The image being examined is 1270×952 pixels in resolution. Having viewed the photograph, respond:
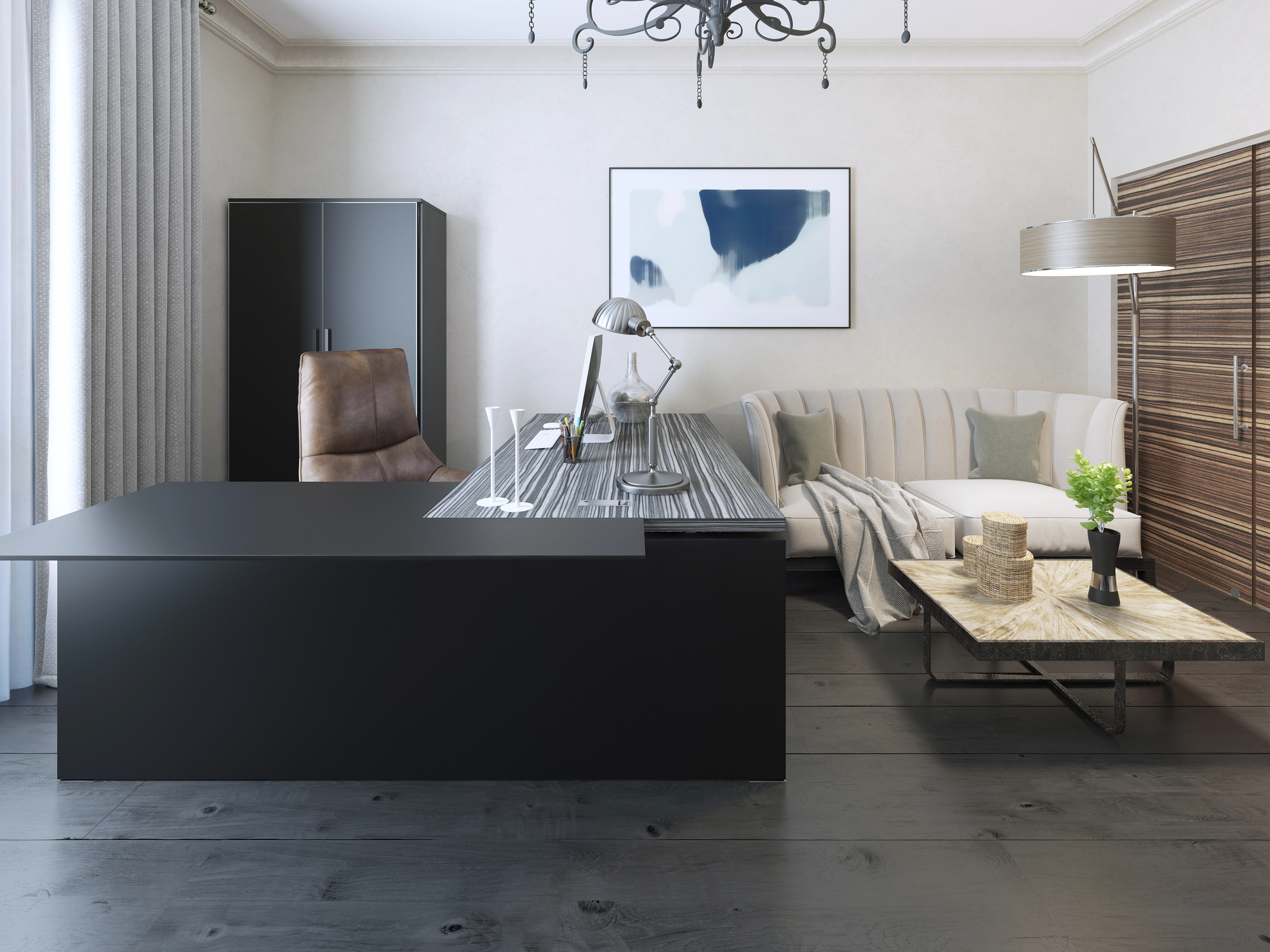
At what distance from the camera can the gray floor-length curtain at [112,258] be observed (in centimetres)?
275

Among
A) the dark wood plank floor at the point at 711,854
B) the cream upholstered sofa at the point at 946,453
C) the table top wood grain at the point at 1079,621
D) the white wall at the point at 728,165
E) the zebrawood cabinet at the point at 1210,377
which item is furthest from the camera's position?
the white wall at the point at 728,165

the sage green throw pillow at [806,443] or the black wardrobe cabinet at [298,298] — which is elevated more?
the black wardrobe cabinet at [298,298]

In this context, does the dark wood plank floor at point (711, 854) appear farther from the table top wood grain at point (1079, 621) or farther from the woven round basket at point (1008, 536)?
the woven round basket at point (1008, 536)

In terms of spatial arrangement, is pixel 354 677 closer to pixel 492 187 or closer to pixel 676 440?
pixel 676 440

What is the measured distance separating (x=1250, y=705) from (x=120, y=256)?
396cm

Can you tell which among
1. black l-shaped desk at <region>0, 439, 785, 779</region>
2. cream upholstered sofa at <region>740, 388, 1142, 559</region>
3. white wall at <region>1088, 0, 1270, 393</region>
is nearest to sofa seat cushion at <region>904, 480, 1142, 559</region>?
cream upholstered sofa at <region>740, 388, 1142, 559</region>

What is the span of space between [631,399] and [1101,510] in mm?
1857

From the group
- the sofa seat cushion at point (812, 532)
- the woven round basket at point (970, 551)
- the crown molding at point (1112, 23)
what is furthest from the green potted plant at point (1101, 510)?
the crown molding at point (1112, 23)

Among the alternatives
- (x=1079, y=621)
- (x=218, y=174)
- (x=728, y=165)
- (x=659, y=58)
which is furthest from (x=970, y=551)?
(x=218, y=174)

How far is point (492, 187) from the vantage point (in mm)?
4648

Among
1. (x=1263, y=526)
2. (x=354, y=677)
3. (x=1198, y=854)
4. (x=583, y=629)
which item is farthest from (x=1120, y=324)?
(x=354, y=677)

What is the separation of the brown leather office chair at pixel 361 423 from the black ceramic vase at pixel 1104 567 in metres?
2.16

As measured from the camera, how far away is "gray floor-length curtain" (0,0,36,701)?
2.58m

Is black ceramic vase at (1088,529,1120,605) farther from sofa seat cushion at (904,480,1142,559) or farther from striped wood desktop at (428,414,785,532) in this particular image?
striped wood desktop at (428,414,785,532)
